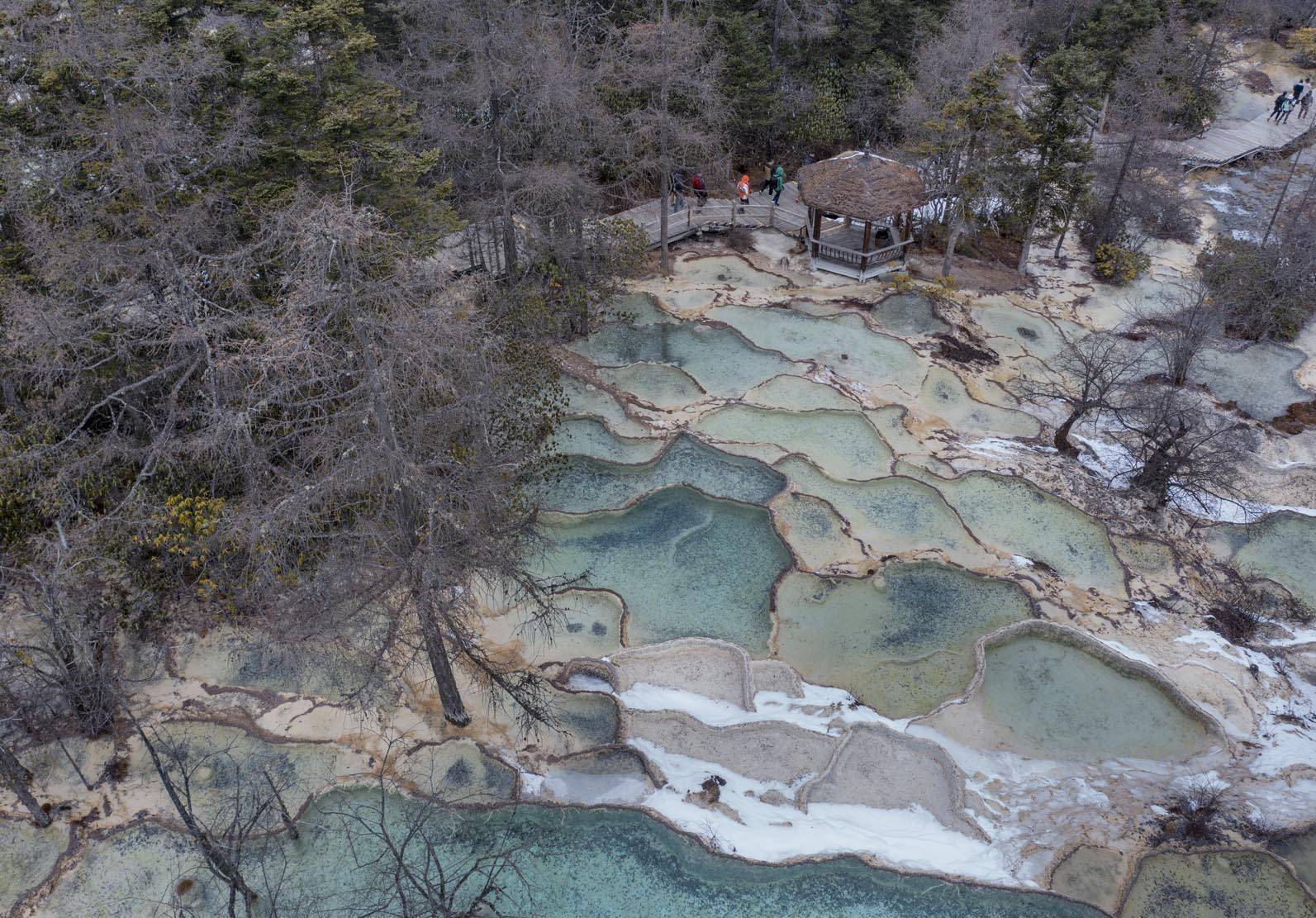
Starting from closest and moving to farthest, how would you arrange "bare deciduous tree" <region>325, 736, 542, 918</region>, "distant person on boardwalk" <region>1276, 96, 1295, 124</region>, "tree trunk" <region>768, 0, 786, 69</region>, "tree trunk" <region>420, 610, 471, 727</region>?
"tree trunk" <region>420, 610, 471, 727</region>
"bare deciduous tree" <region>325, 736, 542, 918</region>
"tree trunk" <region>768, 0, 786, 69</region>
"distant person on boardwalk" <region>1276, 96, 1295, 124</region>

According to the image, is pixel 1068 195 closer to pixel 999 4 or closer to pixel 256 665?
pixel 999 4

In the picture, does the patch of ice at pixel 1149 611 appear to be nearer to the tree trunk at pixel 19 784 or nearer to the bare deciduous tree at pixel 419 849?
the bare deciduous tree at pixel 419 849

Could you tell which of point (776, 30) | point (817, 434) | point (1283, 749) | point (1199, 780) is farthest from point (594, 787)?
point (776, 30)

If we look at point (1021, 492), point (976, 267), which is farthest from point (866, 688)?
point (976, 267)

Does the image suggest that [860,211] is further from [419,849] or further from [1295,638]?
[419,849]

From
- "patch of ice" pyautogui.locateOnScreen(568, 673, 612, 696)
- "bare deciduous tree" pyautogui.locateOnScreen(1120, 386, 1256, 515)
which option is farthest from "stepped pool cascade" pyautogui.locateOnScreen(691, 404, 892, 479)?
"patch of ice" pyautogui.locateOnScreen(568, 673, 612, 696)

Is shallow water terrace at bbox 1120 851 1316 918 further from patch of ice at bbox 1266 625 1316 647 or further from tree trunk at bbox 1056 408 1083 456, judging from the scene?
tree trunk at bbox 1056 408 1083 456
